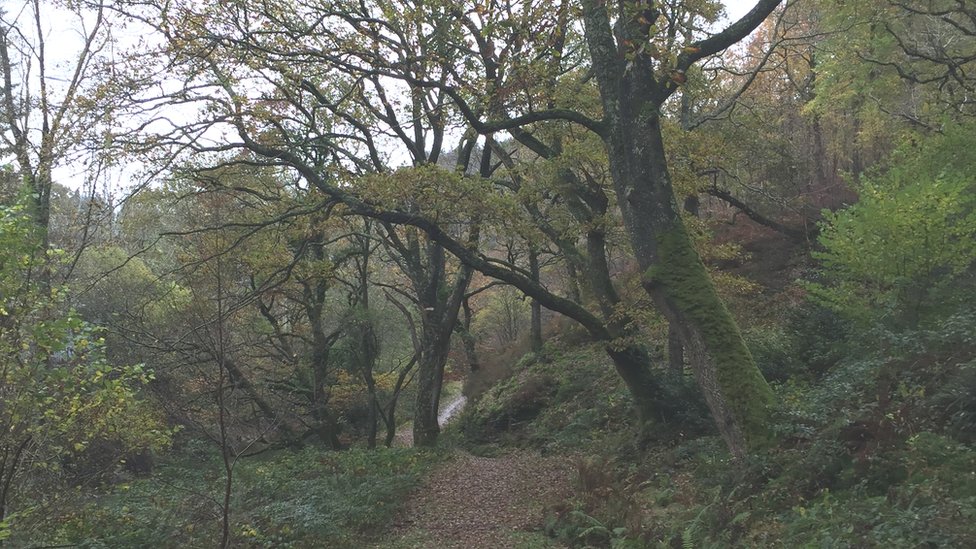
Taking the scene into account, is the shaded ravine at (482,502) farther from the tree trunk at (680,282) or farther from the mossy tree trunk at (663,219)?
the mossy tree trunk at (663,219)

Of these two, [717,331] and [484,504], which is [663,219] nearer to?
[717,331]

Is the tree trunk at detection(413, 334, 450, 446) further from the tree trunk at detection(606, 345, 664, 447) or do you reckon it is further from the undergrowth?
the tree trunk at detection(606, 345, 664, 447)

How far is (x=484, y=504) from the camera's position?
9.76 metres

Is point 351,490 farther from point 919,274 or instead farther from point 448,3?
point 919,274

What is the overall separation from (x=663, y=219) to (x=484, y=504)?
5.81 m

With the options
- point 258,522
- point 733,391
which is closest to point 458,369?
point 258,522

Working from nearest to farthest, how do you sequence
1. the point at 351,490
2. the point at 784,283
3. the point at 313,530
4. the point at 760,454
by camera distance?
the point at 760,454
the point at 313,530
the point at 351,490
the point at 784,283

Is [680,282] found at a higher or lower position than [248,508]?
higher

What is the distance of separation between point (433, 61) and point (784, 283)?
13239 mm

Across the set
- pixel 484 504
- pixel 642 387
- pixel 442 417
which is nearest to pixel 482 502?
pixel 484 504

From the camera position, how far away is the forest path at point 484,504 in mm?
7984

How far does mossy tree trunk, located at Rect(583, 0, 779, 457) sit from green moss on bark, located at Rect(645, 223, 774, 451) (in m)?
0.01

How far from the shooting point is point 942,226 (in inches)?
282

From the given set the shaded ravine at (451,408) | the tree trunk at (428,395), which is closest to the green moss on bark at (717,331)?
the tree trunk at (428,395)
